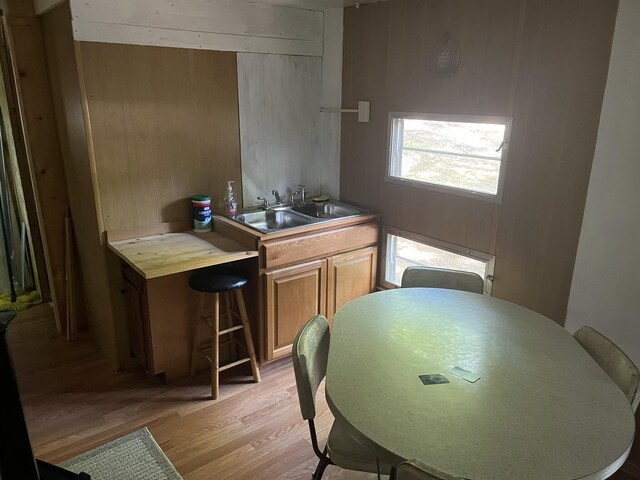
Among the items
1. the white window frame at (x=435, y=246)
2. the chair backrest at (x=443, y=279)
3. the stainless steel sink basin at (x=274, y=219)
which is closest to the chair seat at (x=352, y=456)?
the chair backrest at (x=443, y=279)

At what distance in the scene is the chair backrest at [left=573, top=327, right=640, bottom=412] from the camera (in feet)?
5.19

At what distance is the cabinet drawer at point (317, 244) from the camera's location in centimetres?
276

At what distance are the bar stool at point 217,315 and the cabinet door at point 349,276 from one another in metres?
0.59

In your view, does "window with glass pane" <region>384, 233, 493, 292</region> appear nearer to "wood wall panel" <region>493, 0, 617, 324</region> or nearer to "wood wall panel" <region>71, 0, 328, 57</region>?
"wood wall panel" <region>493, 0, 617, 324</region>

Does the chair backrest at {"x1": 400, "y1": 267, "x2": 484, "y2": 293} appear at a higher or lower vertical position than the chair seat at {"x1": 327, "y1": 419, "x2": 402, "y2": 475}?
higher

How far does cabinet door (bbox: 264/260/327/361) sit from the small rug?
0.84 m

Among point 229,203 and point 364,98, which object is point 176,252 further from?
point 364,98

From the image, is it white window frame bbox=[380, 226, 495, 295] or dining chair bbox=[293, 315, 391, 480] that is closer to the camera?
dining chair bbox=[293, 315, 391, 480]

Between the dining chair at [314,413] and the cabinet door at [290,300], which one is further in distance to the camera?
the cabinet door at [290,300]

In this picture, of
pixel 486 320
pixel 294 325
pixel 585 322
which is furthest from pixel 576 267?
pixel 294 325

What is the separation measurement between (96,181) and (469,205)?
2044 mm

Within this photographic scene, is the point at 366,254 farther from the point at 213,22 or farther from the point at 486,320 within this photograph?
the point at 213,22

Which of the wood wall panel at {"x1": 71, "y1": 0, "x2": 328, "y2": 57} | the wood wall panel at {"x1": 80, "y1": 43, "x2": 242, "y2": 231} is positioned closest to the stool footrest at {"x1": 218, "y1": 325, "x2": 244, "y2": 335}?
the wood wall panel at {"x1": 80, "y1": 43, "x2": 242, "y2": 231}

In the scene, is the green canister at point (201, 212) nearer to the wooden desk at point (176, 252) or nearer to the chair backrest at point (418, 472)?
the wooden desk at point (176, 252)
